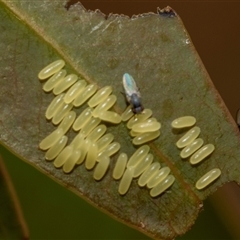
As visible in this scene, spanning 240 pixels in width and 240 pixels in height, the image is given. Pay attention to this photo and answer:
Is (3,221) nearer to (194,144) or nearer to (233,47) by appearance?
(194,144)

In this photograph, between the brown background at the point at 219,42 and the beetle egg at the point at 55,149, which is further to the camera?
the brown background at the point at 219,42

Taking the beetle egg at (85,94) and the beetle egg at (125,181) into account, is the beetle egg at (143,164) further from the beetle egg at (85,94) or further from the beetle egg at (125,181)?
the beetle egg at (85,94)

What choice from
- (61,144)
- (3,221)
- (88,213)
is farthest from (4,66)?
(88,213)

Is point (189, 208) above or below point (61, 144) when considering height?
below

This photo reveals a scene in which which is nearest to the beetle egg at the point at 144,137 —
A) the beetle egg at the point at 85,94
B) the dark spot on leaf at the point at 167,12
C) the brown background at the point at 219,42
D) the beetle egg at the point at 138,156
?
the beetle egg at the point at 138,156

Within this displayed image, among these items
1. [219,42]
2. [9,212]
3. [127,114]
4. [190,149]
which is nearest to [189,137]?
[190,149]

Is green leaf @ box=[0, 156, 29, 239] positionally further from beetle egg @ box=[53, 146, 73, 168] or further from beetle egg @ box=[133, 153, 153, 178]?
beetle egg @ box=[133, 153, 153, 178]

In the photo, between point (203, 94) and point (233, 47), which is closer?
point (203, 94)

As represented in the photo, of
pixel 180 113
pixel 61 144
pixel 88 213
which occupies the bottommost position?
pixel 88 213
